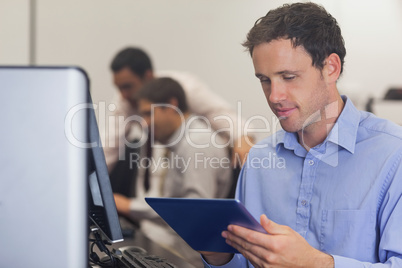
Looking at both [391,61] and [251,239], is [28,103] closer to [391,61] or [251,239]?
[251,239]

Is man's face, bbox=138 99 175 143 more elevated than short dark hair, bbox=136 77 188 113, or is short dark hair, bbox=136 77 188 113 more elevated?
short dark hair, bbox=136 77 188 113

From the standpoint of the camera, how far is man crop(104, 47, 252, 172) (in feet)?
10.8

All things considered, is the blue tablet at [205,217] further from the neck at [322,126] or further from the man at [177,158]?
the man at [177,158]

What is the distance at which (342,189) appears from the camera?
1.28 metres

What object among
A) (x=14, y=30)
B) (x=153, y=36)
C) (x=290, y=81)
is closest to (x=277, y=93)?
(x=290, y=81)

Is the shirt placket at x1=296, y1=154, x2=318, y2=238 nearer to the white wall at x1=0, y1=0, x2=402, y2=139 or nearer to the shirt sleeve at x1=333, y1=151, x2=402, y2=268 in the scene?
the shirt sleeve at x1=333, y1=151, x2=402, y2=268

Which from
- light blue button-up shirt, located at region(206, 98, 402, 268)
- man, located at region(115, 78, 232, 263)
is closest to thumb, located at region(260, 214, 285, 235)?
light blue button-up shirt, located at region(206, 98, 402, 268)

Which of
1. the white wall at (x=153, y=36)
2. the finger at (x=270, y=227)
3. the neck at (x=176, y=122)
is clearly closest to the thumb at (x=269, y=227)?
the finger at (x=270, y=227)

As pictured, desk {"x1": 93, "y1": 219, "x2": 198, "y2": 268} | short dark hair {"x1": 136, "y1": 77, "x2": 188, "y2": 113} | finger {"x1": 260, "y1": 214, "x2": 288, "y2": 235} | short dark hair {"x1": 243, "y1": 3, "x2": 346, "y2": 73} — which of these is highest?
short dark hair {"x1": 243, "y1": 3, "x2": 346, "y2": 73}

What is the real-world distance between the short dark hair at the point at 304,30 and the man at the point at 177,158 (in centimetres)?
123

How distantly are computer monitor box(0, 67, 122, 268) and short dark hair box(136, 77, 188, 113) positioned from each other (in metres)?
2.15

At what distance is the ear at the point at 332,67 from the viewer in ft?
4.45

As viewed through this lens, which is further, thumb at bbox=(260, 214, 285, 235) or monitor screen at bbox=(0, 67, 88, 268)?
thumb at bbox=(260, 214, 285, 235)

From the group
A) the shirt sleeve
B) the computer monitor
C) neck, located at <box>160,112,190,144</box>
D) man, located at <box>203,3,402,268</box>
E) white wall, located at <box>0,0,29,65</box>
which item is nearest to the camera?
the computer monitor
